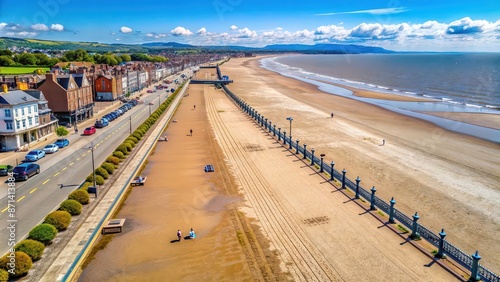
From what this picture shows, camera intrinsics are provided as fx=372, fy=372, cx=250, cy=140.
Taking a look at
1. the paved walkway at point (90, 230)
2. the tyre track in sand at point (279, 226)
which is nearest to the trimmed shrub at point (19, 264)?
the paved walkway at point (90, 230)

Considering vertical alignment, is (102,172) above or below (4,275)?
above

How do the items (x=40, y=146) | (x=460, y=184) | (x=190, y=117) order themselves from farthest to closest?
1. (x=190, y=117)
2. (x=40, y=146)
3. (x=460, y=184)

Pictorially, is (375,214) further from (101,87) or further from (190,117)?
(101,87)

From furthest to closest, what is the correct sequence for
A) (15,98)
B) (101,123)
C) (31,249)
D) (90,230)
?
(101,123) < (15,98) < (90,230) < (31,249)

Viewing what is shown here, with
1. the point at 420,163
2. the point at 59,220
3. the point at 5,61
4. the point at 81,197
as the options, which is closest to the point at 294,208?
the point at 81,197

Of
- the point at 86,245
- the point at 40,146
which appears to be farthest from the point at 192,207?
the point at 40,146

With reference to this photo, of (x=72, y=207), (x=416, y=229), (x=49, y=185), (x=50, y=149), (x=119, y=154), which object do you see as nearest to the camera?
(x=416, y=229)

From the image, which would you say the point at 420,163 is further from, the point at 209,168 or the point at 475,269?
the point at 475,269
